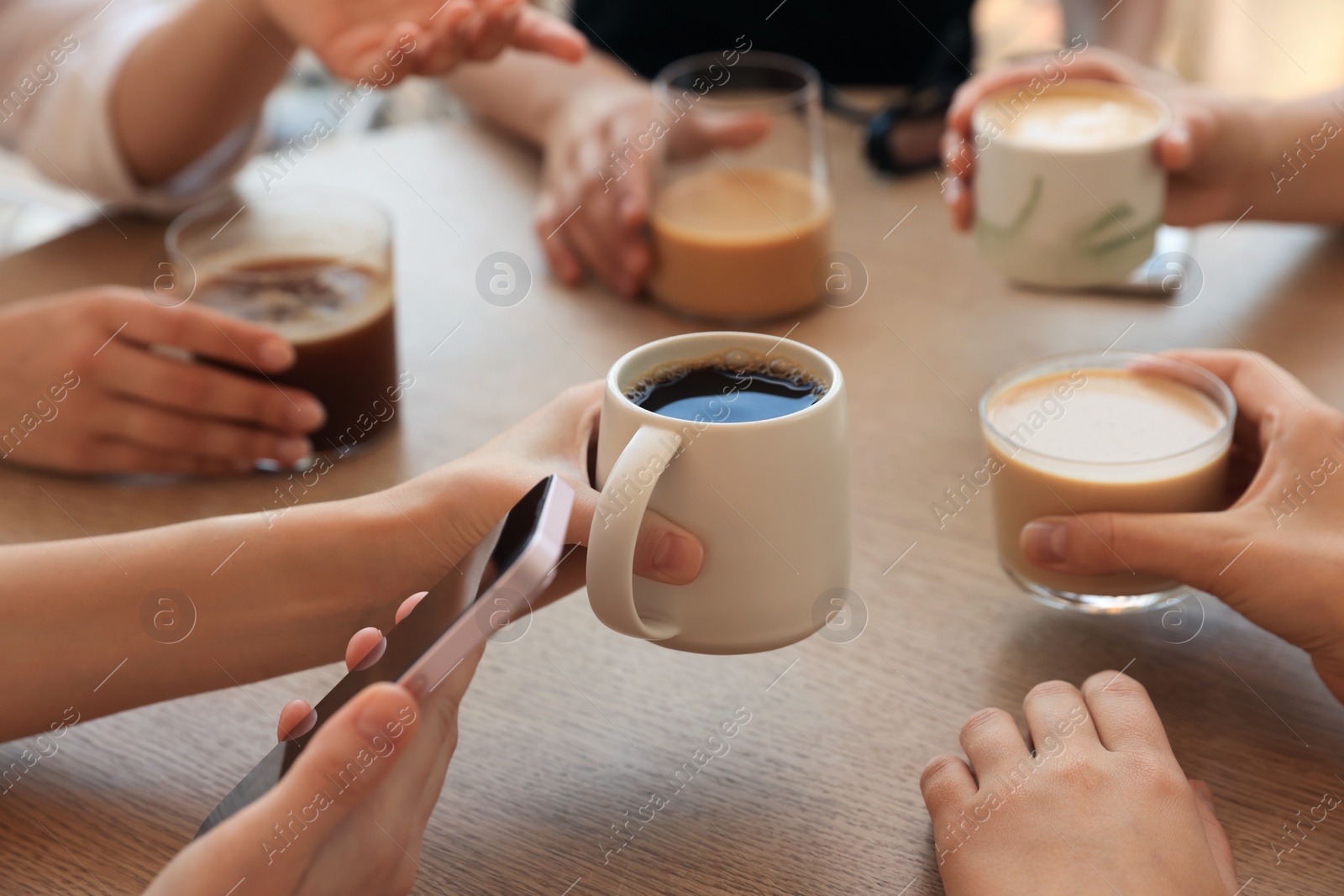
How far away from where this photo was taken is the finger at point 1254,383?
2.68ft

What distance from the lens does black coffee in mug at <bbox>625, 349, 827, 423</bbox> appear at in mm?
665

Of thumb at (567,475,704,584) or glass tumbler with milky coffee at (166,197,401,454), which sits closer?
thumb at (567,475,704,584)

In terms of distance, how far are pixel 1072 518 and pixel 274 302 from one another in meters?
0.68

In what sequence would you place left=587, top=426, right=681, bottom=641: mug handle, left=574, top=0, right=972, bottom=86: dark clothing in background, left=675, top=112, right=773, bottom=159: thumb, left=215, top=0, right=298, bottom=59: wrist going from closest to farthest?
left=587, top=426, right=681, bottom=641: mug handle → left=675, top=112, right=773, bottom=159: thumb → left=215, top=0, right=298, bottom=59: wrist → left=574, top=0, right=972, bottom=86: dark clothing in background

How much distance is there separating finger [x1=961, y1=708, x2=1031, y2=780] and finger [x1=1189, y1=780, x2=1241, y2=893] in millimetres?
94

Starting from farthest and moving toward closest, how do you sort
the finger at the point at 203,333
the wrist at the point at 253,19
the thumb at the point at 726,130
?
the wrist at the point at 253,19, the thumb at the point at 726,130, the finger at the point at 203,333

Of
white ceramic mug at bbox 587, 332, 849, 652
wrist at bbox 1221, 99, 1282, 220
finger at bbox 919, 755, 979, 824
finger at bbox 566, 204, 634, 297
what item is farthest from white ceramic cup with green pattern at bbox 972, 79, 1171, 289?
finger at bbox 919, 755, 979, 824

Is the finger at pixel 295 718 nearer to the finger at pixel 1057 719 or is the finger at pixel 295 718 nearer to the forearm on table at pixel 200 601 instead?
the forearm on table at pixel 200 601

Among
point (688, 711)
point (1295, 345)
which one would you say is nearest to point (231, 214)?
point (688, 711)

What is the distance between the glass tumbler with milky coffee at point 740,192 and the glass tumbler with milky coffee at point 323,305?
0.33 meters

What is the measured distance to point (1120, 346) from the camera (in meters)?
1.14

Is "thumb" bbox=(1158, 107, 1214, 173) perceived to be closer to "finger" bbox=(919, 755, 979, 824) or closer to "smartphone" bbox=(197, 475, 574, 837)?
"finger" bbox=(919, 755, 979, 824)

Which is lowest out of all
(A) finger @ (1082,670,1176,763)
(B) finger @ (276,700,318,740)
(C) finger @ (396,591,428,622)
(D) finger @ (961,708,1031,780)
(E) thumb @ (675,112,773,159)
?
(A) finger @ (1082,670,1176,763)

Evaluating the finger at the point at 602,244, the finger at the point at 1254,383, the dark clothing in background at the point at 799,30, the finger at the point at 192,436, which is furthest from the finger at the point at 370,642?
the dark clothing in background at the point at 799,30
